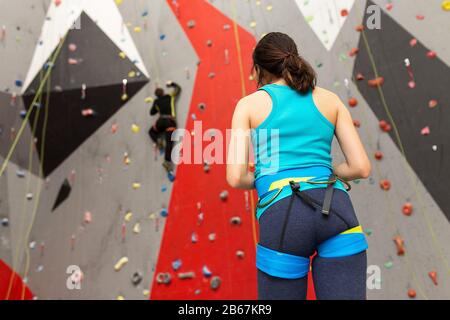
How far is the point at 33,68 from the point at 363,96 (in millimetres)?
1828

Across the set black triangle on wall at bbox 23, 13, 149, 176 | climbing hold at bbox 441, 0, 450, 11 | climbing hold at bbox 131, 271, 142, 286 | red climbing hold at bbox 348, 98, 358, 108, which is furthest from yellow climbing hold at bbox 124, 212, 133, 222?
climbing hold at bbox 441, 0, 450, 11

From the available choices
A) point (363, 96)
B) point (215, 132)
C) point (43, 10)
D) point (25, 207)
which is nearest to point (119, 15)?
point (43, 10)

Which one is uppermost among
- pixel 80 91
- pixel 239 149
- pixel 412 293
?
pixel 80 91

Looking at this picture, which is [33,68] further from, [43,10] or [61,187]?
[61,187]

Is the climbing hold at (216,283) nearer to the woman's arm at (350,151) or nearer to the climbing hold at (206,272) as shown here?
the climbing hold at (206,272)

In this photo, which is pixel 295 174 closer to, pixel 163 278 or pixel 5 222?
pixel 163 278

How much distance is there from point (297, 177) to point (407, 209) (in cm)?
112

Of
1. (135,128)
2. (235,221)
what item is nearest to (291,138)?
(235,221)

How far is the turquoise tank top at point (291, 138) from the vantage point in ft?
3.11

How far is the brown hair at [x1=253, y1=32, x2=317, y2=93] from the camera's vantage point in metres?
0.99

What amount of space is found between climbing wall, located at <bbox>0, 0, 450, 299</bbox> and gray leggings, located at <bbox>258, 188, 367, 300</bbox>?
108 cm

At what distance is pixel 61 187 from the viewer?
248 cm

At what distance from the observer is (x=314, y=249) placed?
3.02 feet

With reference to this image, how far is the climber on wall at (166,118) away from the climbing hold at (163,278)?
1.70 feet
